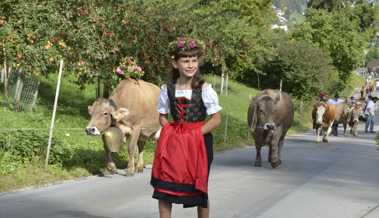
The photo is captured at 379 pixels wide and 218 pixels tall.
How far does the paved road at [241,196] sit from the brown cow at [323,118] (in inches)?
390

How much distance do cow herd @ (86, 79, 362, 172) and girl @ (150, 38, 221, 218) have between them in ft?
13.1

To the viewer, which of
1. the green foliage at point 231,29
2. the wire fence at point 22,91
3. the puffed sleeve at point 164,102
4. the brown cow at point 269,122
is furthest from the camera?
the green foliage at point 231,29

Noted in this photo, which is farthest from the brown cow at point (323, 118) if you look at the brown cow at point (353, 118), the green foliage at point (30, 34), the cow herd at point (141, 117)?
the green foliage at point (30, 34)

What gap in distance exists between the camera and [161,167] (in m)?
6.85

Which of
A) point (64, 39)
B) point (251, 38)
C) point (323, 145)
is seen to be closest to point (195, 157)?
point (64, 39)

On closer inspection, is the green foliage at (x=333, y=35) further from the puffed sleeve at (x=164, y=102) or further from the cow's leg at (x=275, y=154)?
the puffed sleeve at (x=164, y=102)

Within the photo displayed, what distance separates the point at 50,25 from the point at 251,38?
16.3 m

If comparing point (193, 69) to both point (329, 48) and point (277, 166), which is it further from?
point (329, 48)

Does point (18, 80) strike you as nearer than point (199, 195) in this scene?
No

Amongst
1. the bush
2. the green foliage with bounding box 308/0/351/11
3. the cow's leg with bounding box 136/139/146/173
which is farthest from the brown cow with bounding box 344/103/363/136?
the green foliage with bounding box 308/0/351/11

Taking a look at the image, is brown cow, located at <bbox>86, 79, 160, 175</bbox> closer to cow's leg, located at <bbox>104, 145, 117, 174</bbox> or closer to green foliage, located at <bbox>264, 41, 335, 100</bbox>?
cow's leg, located at <bbox>104, 145, 117, 174</bbox>

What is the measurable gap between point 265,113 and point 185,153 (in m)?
9.65

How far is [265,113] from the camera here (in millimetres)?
16250

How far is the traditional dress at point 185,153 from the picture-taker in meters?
6.77
